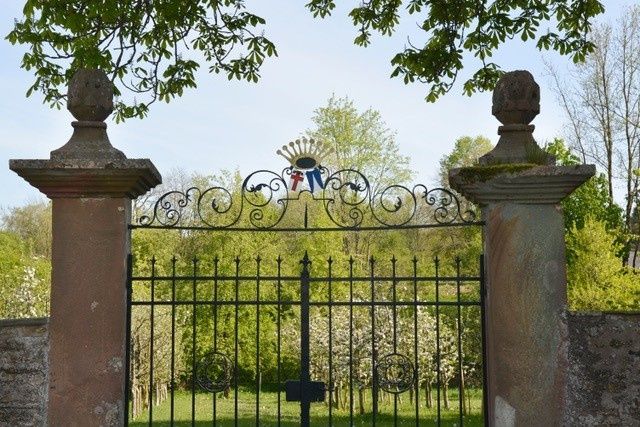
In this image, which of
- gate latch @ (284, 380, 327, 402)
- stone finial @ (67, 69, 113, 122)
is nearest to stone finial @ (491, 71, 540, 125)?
gate latch @ (284, 380, 327, 402)

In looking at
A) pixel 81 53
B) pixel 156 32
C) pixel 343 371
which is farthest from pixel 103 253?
pixel 343 371

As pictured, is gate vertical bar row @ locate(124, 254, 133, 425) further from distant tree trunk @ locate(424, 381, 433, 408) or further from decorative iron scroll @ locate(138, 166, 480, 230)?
distant tree trunk @ locate(424, 381, 433, 408)

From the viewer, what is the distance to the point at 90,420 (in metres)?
4.75

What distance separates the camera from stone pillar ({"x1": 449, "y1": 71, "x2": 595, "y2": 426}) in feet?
15.1

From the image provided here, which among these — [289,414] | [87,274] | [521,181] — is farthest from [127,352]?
[289,414]

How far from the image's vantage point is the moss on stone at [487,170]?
4633mm

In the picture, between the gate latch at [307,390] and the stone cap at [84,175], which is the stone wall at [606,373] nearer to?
the gate latch at [307,390]

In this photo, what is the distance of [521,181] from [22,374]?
3.56m

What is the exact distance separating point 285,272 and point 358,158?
6031 mm

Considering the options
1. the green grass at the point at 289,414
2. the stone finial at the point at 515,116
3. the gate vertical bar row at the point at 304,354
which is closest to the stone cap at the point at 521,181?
the stone finial at the point at 515,116

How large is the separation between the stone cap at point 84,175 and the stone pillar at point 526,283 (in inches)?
84.4

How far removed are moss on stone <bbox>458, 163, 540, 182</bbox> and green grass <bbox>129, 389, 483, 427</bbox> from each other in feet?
30.8

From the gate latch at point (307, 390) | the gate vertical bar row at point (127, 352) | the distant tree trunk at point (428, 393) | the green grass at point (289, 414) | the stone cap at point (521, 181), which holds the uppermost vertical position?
the stone cap at point (521, 181)

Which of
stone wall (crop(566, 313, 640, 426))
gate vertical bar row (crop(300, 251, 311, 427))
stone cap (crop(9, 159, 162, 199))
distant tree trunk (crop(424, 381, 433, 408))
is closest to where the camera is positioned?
stone wall (crop(566, 313, 640, 426))
